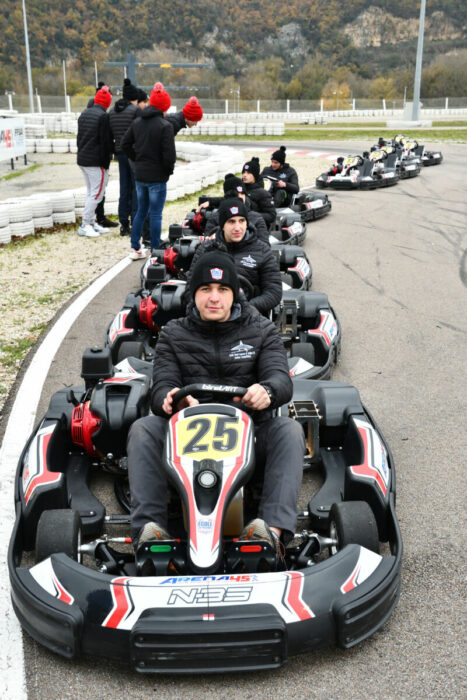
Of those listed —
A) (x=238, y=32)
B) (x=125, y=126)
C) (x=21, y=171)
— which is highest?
(x=238, y=32)

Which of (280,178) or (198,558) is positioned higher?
(280,178)

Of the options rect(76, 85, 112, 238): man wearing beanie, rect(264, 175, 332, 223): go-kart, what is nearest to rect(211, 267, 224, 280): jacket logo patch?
rect(76, 85, 112, 238): man wearing beanie

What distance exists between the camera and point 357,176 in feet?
48.2

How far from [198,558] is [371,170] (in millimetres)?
13213

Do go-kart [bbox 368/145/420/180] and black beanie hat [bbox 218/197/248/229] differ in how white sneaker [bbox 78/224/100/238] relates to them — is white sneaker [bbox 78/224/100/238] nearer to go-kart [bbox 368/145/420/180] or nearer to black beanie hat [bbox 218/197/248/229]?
black beanie hat [bbox 218/197/248/229]

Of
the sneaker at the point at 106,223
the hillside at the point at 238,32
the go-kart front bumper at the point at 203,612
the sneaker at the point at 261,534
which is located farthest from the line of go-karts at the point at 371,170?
the hillside at the point at 238,32

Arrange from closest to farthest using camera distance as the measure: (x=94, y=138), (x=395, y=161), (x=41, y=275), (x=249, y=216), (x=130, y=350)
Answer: (x=130, y=350) → (x=249, y=216) → (x=41, y=275) → (x=94, y=138) → (x=395, y=161)

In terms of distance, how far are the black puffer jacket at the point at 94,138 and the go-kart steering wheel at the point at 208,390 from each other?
6.67 metres

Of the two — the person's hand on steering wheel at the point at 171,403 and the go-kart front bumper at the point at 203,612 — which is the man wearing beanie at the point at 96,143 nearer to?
the person's hand on steering wheel at the point at 171,403

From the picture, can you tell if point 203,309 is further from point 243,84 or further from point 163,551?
point 243,84

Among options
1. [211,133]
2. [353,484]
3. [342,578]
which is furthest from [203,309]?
[211,133]

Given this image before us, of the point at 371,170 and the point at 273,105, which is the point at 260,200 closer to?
the point at 371,170

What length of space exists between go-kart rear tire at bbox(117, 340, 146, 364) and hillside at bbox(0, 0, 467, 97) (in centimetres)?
6662

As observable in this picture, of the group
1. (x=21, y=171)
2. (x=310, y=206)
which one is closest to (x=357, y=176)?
(x=310, y=206)
